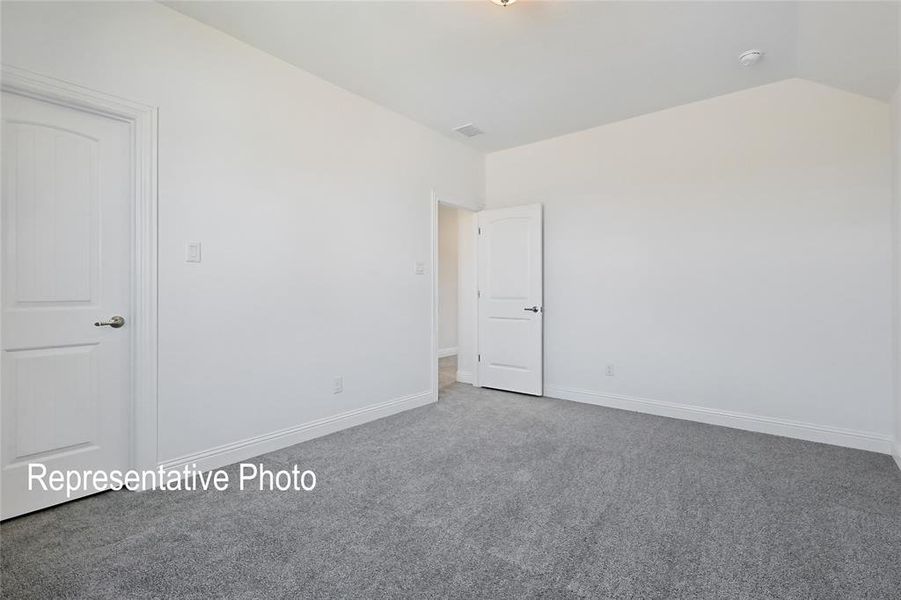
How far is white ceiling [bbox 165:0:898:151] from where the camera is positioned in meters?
2.38

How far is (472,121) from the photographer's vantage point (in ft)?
13.1

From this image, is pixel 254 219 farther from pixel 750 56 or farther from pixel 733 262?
pixel 733 262

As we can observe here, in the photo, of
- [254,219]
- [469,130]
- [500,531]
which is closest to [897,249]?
[500,531]

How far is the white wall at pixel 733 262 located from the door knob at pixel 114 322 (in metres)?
3.57

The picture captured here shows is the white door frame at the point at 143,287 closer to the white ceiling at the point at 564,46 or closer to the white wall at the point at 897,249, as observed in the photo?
the white ceiling at the point at 564,46

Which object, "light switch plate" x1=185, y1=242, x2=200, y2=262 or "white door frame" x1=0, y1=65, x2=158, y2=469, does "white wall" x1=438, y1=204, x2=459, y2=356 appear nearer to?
"light switch plate" x1=185, y1=242, x2=200, y2=262

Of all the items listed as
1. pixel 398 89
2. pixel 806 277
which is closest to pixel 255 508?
pixel 398 89

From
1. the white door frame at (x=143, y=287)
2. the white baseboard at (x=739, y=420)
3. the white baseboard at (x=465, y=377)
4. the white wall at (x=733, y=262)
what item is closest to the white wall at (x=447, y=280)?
the white baseboard at (x=465, y=377)

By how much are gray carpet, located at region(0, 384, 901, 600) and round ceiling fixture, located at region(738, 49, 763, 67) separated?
8.77ft

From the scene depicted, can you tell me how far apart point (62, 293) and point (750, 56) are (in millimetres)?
4329

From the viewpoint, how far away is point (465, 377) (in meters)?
5.12

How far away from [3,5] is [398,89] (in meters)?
2.19

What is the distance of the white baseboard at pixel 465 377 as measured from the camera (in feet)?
16.6

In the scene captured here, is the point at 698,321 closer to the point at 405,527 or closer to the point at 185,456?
the point at 405,527
